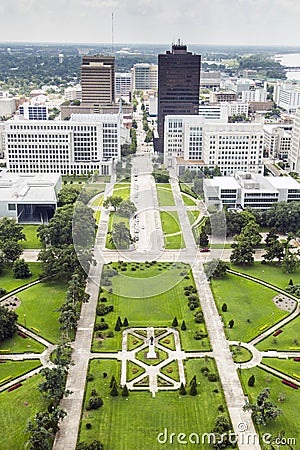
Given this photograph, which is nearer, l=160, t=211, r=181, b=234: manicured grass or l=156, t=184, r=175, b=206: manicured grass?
l=160, t=211, r=181, b=234: manicured grass

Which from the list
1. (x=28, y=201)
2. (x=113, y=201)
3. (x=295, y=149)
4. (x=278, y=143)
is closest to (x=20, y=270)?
(x=28, y=201)

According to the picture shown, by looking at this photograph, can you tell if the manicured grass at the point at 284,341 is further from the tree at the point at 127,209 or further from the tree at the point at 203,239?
the tree at the point at 127,209

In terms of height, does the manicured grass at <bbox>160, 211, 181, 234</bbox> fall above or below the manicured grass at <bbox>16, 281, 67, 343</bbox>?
above

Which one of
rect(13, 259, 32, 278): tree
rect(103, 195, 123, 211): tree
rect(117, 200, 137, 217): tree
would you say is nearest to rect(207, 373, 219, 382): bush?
rect(117, 200, 137, 217): tree

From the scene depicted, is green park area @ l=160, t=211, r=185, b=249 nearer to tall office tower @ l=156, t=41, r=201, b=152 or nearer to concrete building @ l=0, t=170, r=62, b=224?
concrete building @ l=0, t=170, r=62, b=224

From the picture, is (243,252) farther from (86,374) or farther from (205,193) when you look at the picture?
(86,374)
